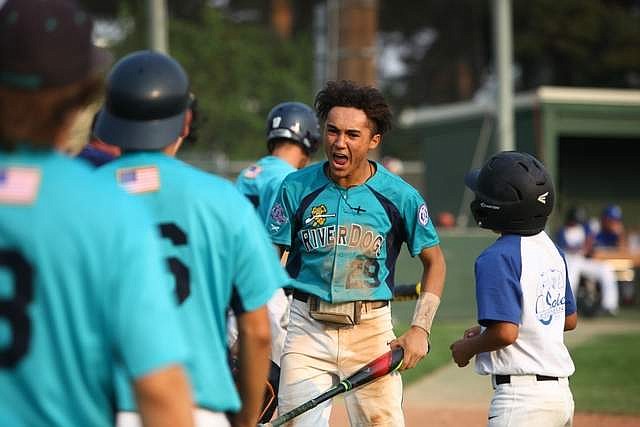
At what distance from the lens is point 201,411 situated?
3.44 metres

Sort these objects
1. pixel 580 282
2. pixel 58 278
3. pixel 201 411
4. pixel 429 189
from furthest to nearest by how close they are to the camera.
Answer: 1. pixel 429 189
2. pixel 580 282
3. pixel 201 411
4. pixel 58 278

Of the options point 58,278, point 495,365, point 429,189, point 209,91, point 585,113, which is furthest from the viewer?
point 209,91

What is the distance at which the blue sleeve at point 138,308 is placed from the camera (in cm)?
252

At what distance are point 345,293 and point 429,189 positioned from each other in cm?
1823

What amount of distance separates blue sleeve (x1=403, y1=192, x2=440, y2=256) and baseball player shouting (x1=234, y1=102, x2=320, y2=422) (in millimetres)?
1522

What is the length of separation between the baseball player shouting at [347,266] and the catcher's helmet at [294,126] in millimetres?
1522

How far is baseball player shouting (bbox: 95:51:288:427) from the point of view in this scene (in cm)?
354

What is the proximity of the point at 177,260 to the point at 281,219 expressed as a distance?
8.52 feet

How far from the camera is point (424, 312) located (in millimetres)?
6000

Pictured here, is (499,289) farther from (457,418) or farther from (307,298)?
(457,418)

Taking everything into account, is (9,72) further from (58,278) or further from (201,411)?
(201,411)

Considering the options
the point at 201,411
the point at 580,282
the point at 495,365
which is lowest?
the point at 580,282

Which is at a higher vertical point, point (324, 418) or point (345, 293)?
point (345, 293)

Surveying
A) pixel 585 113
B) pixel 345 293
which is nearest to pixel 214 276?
pixel 345 293
